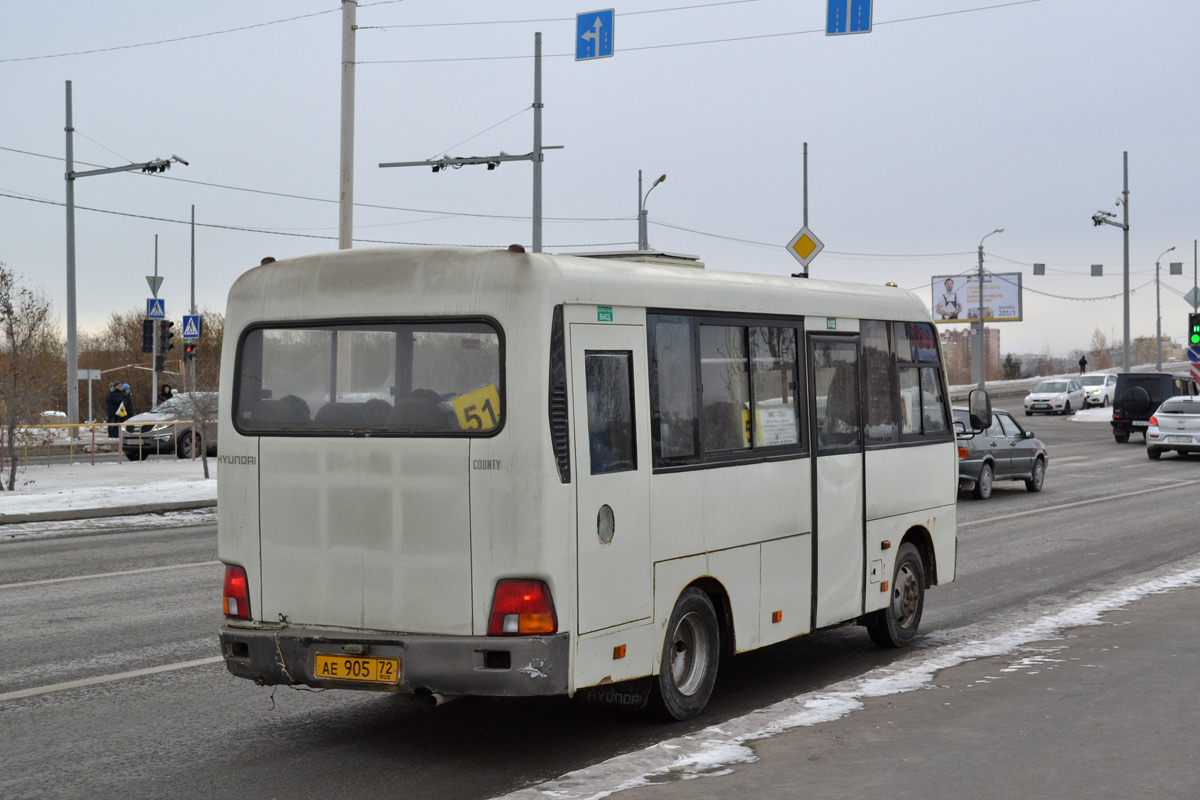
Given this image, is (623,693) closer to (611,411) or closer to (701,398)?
(611,411)

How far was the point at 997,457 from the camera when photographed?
942 inches

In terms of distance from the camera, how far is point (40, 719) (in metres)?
7.48

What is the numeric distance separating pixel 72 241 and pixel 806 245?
18479mm

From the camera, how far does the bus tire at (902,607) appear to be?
982cm

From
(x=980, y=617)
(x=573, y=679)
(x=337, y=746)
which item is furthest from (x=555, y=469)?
(x=980, y=617)

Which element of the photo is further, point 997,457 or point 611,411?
point 997,457

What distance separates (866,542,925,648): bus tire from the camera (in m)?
9.82

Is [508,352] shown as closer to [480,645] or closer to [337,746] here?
[480,645]

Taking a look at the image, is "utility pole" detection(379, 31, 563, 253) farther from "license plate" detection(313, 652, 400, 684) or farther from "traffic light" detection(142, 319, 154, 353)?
"license plate" detection(313, 652, 400, 684)

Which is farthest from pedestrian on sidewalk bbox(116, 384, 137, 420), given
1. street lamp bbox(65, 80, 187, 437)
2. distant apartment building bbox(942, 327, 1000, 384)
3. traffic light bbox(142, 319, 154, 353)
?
distant apartment building bbox(942, 327, 1000, 384)

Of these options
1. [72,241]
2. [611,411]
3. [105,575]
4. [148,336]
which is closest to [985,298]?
[148,336]

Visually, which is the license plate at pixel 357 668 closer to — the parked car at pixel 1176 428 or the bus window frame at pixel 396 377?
the bus window frame at pixel 396 377

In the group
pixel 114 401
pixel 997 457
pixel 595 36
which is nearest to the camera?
pixel 595 36

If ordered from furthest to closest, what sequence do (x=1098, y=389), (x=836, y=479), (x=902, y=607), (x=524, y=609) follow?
(x=1098, y=389), (x=902, y=607), (x=836, y=479), (x=524, y=609)
